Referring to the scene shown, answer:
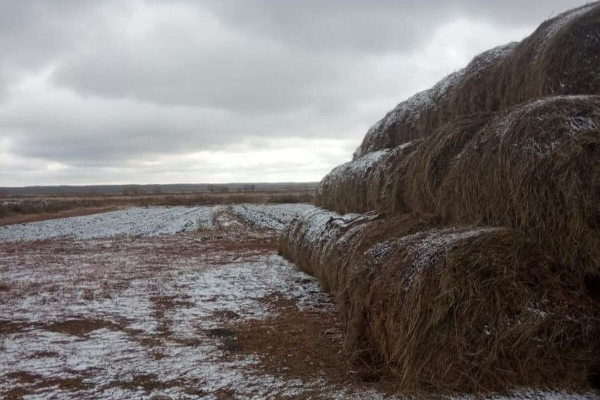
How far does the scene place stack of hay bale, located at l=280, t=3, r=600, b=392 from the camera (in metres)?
3.49

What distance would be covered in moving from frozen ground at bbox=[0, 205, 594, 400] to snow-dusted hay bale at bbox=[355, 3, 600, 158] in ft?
10.1

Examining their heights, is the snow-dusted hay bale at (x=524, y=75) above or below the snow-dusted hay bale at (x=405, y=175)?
above

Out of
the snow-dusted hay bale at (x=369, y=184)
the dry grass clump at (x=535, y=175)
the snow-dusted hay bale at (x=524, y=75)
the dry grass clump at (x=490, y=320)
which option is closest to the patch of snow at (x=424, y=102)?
the snow-dusted hay bale at (x=524, y=75)

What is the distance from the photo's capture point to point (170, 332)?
5.59 metres

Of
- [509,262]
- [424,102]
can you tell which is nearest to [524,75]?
[509,262]

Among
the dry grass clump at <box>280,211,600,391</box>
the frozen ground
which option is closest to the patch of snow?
the frozen ground

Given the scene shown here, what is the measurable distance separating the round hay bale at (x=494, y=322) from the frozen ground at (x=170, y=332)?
0.22m

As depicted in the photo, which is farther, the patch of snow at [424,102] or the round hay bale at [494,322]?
the patch of snow at [424,102]

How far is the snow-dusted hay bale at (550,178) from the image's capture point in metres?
3.52

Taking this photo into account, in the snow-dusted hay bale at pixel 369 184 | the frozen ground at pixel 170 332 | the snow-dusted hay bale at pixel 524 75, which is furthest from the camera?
the snow-dusted hay bale at pixel 369 184

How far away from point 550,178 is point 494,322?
119 centimetres

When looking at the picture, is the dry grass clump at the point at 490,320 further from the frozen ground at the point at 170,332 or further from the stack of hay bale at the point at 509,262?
the frozen ground at the point at 170,332

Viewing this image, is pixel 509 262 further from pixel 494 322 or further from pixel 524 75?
pixel 524 75

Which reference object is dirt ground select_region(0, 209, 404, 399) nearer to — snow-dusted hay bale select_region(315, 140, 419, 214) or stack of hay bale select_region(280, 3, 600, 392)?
stack of hay bale select_region(280, 3, 600, 392)
